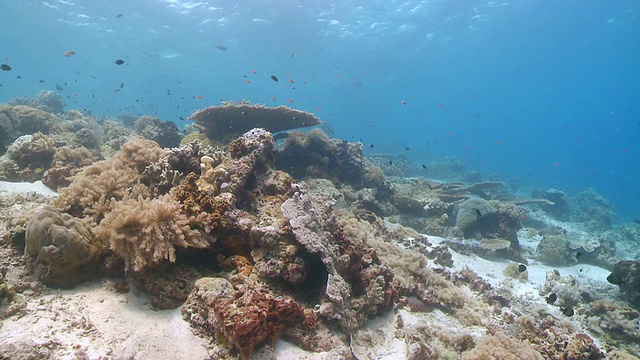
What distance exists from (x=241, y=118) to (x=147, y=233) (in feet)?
24.2

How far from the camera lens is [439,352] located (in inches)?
185

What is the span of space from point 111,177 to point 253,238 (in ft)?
9.28

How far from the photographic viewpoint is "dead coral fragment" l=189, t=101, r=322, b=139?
1013 centimetres

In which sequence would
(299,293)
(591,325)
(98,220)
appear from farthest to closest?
(591,325)
(98,220)
(299,293)

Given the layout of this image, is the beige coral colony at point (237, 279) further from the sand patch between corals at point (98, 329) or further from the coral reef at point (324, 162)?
the coral reef at point (324, 162)

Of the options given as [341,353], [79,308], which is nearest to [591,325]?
[341,353]

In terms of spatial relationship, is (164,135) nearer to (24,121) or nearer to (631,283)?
(24,121)

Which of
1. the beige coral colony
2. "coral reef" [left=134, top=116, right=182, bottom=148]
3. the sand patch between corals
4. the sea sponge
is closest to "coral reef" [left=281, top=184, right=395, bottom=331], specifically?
the beige coral colony

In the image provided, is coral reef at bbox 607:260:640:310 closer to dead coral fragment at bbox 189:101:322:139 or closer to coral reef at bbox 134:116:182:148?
dead coral fragment at bbox 189:101:322:139

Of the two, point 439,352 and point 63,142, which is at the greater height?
point 439,352

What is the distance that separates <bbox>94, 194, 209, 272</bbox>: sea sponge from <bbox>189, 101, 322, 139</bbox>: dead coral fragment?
667 cm

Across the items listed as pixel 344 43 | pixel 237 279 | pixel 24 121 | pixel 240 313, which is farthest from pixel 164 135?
pixel 344 43

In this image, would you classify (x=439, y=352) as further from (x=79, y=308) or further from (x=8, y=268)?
(x=8, y=268)

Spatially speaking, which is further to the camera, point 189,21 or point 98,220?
point 189,21
